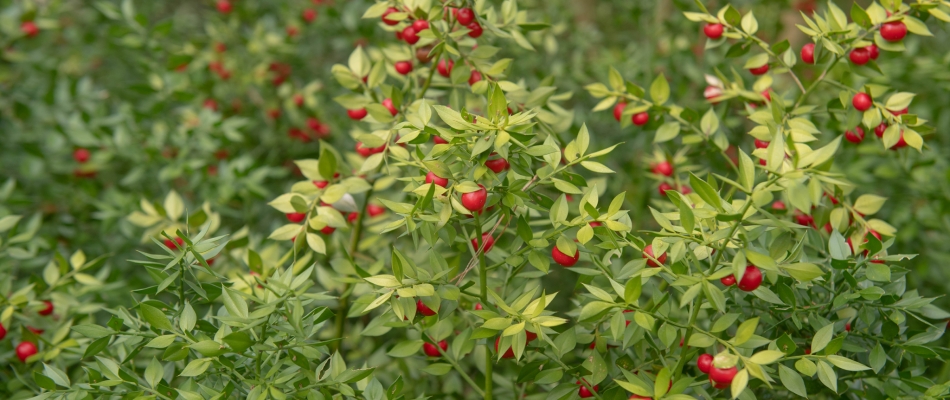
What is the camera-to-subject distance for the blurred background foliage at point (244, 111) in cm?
208

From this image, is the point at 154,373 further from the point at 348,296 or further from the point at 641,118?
the point at 641,118

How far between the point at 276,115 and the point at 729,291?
6.47 feet

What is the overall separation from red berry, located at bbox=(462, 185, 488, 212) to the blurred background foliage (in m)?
0.69

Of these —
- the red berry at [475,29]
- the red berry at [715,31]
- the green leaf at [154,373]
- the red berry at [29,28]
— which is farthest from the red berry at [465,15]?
the red berry at [29,28]

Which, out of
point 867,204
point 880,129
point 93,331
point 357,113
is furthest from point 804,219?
point 93,331

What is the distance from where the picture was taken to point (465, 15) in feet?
4.61

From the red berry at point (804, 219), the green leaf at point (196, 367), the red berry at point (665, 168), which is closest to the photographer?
the green leaf at point (196, 367)

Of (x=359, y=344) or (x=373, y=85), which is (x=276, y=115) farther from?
(x=373, y=85)

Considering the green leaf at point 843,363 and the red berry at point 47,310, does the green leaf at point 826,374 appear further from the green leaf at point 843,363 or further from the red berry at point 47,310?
the red berry at point 47,310

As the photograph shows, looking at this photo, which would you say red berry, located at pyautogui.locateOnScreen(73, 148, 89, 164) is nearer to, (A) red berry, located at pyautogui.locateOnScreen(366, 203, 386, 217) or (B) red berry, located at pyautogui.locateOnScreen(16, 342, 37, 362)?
(B) red berry, located at pyautogui.locateOnScreen(16, 342, 37, 362)

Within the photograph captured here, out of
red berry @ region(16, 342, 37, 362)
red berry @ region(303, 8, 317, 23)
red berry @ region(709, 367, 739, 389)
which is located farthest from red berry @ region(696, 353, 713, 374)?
red berry @ region(303, 8, 317, 23)

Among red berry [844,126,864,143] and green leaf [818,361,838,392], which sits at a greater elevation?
red berry [844,126,864,143]

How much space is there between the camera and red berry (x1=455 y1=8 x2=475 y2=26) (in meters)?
1.40

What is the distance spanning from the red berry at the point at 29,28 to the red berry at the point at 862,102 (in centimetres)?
239
